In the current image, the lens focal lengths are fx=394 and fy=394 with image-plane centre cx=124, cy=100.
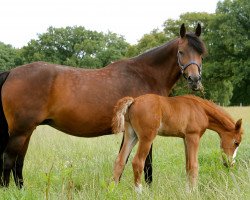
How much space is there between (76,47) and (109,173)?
4864 cm

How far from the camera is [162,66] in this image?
602 cm

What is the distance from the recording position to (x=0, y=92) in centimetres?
577

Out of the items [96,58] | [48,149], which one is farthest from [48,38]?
[48,149]

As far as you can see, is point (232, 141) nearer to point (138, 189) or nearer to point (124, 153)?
point (124, 153)

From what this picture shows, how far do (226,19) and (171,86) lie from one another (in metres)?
35.1

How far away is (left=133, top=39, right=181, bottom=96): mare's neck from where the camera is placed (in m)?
5.98

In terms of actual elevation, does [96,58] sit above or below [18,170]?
above

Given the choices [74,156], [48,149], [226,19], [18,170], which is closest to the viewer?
[18,170]

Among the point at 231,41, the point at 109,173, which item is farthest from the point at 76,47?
the point at 109,173

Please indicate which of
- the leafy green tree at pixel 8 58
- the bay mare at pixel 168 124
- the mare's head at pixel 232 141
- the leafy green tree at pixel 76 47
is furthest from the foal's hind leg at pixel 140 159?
the leafy green tree at pixel 8 58

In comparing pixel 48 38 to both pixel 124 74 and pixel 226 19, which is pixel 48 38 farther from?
pixel 124 74

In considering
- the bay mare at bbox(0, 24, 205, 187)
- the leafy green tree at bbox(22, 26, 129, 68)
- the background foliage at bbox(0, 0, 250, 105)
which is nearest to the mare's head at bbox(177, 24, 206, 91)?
the bay mare at bbox(0, 24, 205, 187)

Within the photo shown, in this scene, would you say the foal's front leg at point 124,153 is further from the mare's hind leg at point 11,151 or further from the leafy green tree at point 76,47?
the leafy green tree at point 76,47

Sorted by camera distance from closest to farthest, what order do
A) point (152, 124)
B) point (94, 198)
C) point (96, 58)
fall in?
1. point (94, 198)
2. point (152, 124)
3. point (96, 58)
